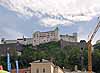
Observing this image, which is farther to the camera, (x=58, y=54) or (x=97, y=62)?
(x=58, y=54)

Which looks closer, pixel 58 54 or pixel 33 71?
pixel 33 71

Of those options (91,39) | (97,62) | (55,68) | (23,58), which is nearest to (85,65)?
(97,62)

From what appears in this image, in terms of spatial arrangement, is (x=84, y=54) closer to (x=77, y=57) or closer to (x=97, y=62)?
(x=77, y=57)

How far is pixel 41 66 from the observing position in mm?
98312

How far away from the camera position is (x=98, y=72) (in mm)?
138375

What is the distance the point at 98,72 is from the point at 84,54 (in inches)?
897

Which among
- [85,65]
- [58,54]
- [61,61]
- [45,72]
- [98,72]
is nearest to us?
[45,72]

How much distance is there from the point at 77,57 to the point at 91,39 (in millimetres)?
91802

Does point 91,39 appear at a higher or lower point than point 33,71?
higher

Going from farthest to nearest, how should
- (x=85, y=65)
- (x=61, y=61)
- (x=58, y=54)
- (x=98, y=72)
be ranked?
(x=58, y=54), (x=61, y=61), (x=85, y=65), (x=98, y=72)

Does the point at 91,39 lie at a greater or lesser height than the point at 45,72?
greater

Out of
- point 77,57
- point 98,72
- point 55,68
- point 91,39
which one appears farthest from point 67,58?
point 91,39

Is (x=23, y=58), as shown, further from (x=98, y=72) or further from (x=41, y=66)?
(x=41, y=66)

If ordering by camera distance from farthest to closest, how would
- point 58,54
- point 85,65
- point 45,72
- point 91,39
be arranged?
point 58,54
point 85,65
point 45,72
point 91,39
